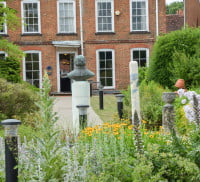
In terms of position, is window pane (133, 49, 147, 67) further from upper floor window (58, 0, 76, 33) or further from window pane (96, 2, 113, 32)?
upper floor window (58, 0, 76, 33)

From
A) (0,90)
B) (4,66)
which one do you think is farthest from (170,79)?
(4,66)

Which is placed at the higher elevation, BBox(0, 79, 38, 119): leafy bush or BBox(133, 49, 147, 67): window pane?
BBox(133, 49, 147, 67): window pane

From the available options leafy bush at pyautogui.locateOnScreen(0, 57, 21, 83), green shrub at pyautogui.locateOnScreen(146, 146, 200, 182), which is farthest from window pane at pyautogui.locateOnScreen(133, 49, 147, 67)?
green shrub at pyautogui.locateOnScreen(146, 146, 200, 182)

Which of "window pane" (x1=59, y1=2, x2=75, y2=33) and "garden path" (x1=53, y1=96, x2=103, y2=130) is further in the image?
"window pane" (x1=59, y1=2, x2=75, y2=33)

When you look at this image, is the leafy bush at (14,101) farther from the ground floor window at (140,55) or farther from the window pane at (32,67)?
the ground floor window at (140,55)

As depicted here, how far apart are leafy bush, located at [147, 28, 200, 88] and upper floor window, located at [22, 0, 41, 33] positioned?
12.4m

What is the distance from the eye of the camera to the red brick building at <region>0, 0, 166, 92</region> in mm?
28219

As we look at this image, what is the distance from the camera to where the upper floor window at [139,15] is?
28.8 meters

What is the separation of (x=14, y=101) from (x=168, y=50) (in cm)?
656

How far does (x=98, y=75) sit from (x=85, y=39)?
7.13 ft

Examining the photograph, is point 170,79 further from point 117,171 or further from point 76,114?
point 117,171

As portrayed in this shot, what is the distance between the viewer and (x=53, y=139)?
16.8 ft

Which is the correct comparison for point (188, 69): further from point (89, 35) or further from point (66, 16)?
point (66, 16)

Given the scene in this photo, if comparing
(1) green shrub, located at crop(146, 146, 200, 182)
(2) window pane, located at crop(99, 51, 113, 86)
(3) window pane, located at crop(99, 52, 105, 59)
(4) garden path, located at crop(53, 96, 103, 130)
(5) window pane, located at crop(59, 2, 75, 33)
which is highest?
(5) window pane, located at crop(59, 2, 75, 33)
